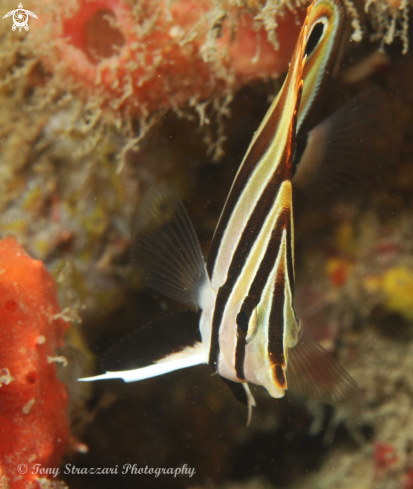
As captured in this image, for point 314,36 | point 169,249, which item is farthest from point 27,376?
point 314,36

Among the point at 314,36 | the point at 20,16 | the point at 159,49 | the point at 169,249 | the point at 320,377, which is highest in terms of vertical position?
the point at 20,16

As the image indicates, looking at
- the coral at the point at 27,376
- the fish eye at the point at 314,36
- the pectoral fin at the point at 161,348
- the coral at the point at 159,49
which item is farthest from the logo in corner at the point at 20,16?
the pectoral fin at the point at 161,348

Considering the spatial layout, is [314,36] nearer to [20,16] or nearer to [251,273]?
[251,273]

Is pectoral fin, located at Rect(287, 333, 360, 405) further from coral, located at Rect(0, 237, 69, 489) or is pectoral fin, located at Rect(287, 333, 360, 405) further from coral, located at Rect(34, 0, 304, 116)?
coral, located at Rect(34, 0, 304, 116)

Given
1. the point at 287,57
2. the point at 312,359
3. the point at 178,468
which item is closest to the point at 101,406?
the point at 178,468

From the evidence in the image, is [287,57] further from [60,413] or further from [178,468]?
[178,468]

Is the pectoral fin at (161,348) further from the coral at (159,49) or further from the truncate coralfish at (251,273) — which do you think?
the coral at (159,49)

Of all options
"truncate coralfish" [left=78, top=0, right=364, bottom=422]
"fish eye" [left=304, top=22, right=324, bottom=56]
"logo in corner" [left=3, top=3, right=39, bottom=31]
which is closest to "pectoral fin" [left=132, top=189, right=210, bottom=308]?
"truncate coralfish" [left=78, top=0, right=364, bottom=422]
